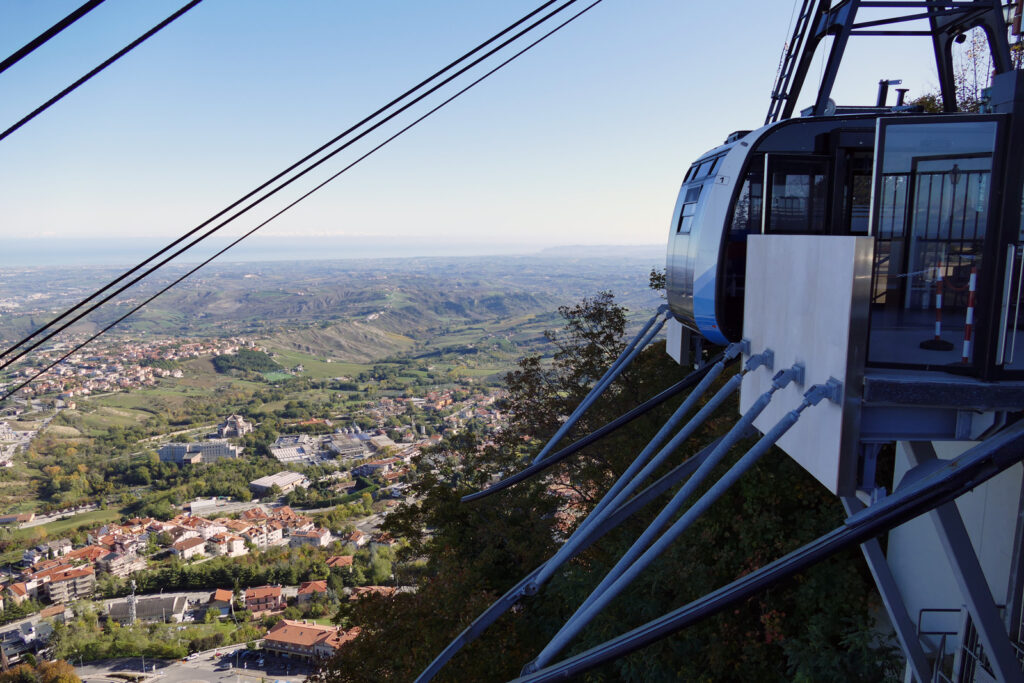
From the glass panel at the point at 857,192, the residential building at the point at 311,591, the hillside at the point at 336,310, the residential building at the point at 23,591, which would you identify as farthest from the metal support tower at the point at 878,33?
the hillside at the point at 336,310

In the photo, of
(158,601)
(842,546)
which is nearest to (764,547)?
(842,546)

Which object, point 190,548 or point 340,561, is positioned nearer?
point 340,561

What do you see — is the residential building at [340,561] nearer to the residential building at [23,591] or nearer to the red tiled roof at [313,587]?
the red tiled roof at [313,587]

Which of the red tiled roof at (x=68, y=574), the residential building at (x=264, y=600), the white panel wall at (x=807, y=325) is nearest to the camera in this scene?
the white panel wall at (x=807, y=325)

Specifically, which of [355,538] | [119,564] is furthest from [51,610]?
[355,538]

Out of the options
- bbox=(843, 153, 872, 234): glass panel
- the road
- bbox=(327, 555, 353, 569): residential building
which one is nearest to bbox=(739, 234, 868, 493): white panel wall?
bbox=(843, 153, 872, 234): glass panel

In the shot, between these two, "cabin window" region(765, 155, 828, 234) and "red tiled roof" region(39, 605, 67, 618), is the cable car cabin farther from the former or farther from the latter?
"red tiled roof" region(39, 605, 67, 618)

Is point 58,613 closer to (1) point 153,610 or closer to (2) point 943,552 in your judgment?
(1) point 153,610
